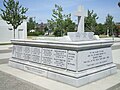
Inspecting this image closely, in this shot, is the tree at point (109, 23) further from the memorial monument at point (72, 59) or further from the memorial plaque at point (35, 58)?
the memorial plaque at point (35, 58)

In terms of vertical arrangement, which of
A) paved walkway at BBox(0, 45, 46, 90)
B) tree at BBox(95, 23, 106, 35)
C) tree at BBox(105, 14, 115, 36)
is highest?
tree at BBox(105, 14, 115, 36)

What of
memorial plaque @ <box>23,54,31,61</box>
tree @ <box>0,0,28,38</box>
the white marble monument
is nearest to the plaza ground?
memorial plaque @ <box>23,54,31,61</box>

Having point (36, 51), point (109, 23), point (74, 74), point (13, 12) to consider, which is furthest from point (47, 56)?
point (109, 23)

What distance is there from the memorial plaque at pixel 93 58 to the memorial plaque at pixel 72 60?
0.16 meters

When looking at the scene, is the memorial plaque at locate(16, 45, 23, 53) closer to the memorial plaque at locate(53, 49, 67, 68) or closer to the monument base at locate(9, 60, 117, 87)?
the monument base at locate(9, 60, 117, 87)

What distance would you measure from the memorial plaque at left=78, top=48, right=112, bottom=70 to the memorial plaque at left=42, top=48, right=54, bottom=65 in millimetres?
1238

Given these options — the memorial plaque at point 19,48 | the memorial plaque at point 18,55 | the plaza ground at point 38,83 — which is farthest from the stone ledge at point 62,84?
the memorial plaque at point 19,48

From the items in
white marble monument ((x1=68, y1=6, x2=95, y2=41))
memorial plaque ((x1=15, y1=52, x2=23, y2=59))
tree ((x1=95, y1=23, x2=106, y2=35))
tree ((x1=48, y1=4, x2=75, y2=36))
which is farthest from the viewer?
tree ((x1=95, y1=23, x2=106, y2=35))

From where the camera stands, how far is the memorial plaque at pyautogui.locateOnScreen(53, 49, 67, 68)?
6062 mm

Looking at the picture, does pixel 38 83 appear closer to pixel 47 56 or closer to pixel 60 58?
pixel 60 58

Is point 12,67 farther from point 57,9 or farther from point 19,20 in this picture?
point 57,9

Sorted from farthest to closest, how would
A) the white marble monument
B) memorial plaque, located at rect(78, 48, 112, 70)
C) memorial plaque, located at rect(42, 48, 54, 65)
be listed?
memorial plaque, located at rect(42, 48, 54, 65), the white marble monument, memorial plaque, located at rect(78, 48, 112, 70)

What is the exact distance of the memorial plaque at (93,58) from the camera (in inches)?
230

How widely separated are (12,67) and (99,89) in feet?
14.9
